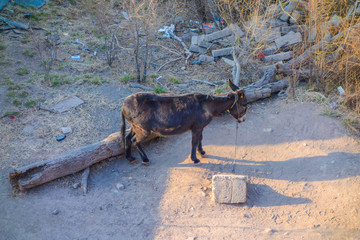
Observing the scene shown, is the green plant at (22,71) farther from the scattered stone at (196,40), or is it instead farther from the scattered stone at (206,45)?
the scattered stone at (206,45)

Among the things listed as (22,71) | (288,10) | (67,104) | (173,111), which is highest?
(288,10)

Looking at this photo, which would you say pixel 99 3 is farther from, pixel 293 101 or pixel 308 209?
pixel 308 209

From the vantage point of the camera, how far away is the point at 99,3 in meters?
15.1

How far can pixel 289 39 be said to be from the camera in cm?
1135

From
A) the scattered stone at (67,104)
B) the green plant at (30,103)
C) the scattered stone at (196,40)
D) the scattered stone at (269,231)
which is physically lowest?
the scattered stone at (269,231)

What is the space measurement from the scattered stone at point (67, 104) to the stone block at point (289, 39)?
7.72m

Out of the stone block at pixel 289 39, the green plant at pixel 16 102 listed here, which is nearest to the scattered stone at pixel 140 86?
the green plant at pixel 16 102

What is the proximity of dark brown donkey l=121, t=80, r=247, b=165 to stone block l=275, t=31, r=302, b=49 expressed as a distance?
18.6ft

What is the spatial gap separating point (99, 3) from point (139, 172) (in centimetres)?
1142

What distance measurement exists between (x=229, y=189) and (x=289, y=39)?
7.79m

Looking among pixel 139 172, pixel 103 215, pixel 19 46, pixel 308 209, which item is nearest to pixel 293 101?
pixel 308 209

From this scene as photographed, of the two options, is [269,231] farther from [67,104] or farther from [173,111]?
[67,104]

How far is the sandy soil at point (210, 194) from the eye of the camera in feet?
17.9

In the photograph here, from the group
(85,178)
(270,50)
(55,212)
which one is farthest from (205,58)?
(55,212)
